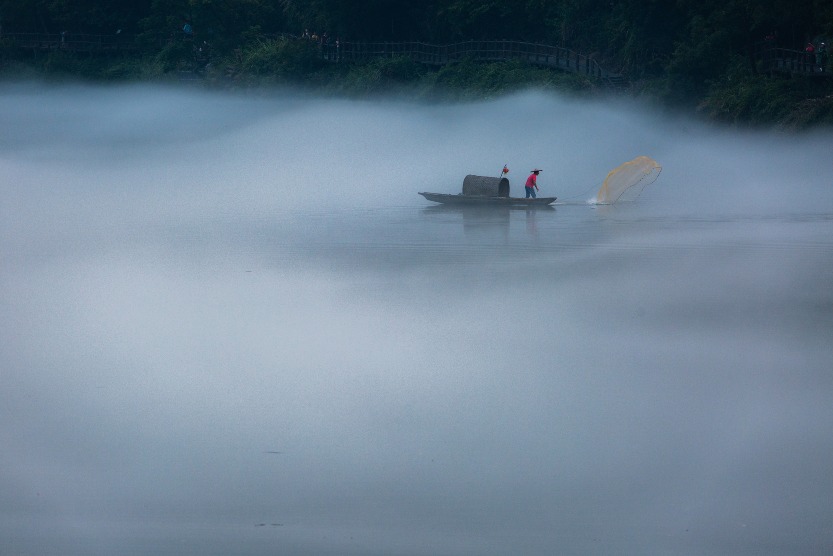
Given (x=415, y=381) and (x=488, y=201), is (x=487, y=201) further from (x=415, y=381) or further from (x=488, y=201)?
(x=415, y=381)

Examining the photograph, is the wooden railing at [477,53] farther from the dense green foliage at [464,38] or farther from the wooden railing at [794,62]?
the wooden railing at [794,62]

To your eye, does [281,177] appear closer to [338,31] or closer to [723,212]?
[723,212]

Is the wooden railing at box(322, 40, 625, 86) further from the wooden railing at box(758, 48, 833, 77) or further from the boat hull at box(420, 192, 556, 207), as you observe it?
the boat hull at box(420, 192, 556, 207)

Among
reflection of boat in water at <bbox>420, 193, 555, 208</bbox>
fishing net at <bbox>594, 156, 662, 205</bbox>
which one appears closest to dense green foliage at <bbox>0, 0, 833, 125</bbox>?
fishing net at <bbox>594, 156, 662, 205</bbox>

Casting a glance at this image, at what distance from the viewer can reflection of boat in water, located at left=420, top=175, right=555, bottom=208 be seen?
120 feet

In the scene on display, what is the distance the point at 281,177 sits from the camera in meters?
47.3

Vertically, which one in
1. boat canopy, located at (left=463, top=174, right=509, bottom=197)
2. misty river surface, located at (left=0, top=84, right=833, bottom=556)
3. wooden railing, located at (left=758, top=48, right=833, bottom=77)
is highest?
wooden railing, located at (left=758, top=48, right=833, bottom=77)

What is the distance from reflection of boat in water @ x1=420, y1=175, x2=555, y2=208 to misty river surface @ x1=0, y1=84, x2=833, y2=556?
1.43 metres

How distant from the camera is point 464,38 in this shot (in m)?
66.9

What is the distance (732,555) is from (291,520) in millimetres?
3871

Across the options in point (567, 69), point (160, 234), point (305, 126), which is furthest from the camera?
point (305, 126)

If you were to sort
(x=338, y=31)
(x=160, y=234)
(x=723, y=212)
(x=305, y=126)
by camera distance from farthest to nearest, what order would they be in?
(x=338, y=31) → (x=305, y=126) → (x=723, y=212) → (x=160, y=234)

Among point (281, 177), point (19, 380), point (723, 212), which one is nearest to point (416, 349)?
point (19, 380)

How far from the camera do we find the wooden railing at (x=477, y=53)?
197ft
